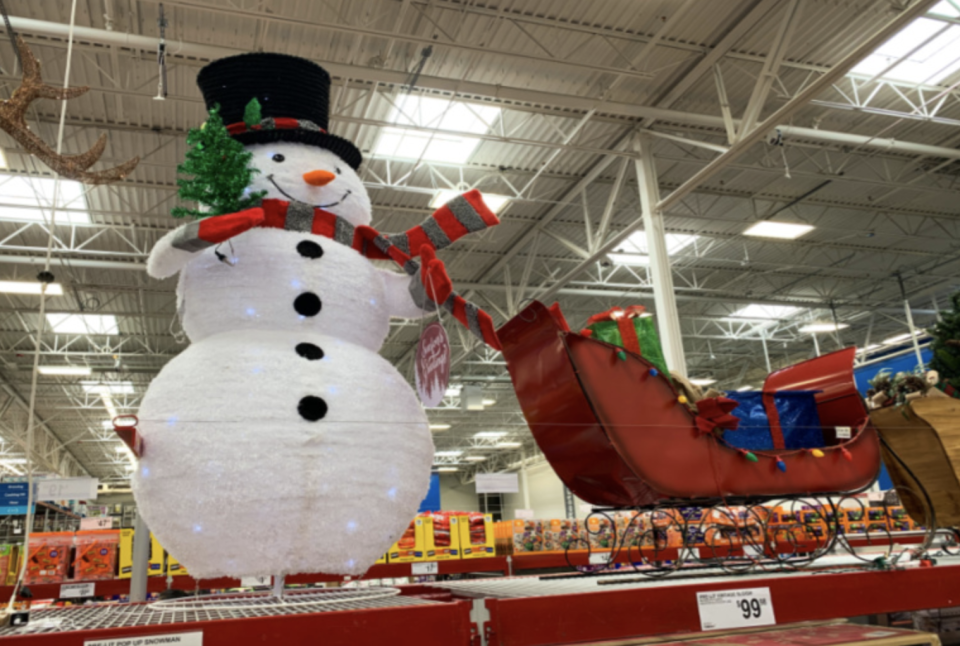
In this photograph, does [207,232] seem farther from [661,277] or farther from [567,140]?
[567,140]

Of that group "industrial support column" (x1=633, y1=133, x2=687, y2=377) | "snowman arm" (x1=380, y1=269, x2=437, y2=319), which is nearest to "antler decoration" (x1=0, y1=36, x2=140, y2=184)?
"snowman arm" (x1=380, y1=269, x2=437, y2=319)

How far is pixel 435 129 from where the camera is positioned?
7.77 meters

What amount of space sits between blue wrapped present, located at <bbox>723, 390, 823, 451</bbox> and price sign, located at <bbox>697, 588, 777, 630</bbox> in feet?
2.44

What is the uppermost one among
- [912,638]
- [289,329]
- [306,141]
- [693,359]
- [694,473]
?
[693,359]

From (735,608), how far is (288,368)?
1322mm

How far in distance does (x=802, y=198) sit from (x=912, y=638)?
10.7 m

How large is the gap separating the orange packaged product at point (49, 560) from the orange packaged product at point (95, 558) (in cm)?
6

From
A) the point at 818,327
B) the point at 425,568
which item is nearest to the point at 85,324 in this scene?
the point at 425,568

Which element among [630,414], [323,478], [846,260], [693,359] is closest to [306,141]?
[323,478]

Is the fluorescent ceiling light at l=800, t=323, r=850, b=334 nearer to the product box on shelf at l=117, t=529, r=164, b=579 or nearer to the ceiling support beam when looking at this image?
the ceiling support beam

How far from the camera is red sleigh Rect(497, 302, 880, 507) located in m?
2.18

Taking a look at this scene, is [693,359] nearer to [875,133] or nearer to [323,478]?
[875,133]

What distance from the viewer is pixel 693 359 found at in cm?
1967

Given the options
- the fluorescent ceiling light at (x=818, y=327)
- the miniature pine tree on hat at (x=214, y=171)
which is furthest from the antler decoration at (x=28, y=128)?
the fluorescent ceiling light at (x=818, y=327)
